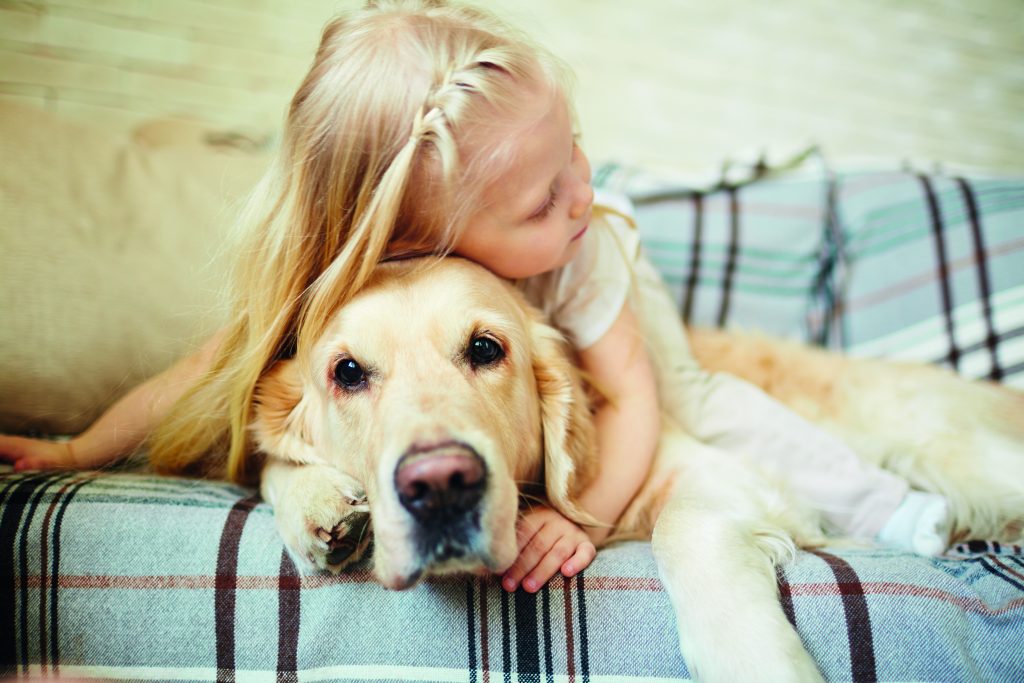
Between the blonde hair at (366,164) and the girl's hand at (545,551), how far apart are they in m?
0.61

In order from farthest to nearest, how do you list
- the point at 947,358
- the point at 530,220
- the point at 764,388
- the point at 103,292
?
the point at 947,358 → the point at 764,388 → the point at 103,292 → the point at 530,220

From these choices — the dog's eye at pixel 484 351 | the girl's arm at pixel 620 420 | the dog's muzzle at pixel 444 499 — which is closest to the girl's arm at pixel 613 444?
the girl's arm at pixel 620 420

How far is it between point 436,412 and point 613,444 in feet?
1.95

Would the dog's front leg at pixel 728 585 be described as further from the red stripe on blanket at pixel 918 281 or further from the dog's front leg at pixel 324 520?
the red stripe on blanket at pixel 918 281

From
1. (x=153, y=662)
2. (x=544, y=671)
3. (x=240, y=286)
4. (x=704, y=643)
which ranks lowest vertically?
(x=153, y=662)

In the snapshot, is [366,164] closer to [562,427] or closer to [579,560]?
[562,427]

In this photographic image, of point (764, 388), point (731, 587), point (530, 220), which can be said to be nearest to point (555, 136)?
point (530, 220)

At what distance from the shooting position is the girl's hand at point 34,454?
1379 millimetres

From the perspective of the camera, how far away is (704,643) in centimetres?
99

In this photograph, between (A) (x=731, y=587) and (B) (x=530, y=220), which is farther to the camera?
(B) (x=530, y=220)

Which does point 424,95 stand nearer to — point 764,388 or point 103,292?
point 103,292

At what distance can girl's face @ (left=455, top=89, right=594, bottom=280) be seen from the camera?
4.11 ft

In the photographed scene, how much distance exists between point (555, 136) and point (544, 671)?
3.42 feet

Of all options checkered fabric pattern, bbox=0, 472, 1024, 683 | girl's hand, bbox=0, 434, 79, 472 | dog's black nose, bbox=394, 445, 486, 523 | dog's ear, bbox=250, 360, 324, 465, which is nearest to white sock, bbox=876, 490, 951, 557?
checkered fabric pattern, bbox=0, 472, 1024, 683
